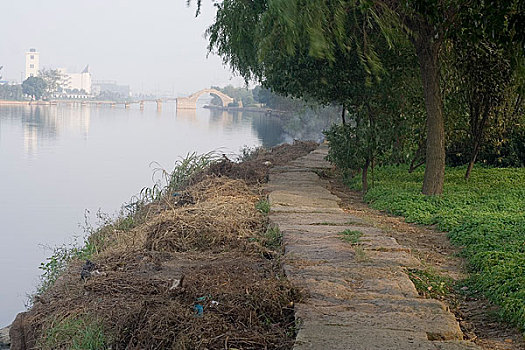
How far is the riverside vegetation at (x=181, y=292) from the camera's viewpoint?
3645mm

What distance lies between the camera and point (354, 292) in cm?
428

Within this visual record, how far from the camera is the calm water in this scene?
10.9m

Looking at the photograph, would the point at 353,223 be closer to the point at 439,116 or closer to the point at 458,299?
the point at 458,299

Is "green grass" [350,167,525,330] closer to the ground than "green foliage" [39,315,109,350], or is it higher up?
higher up

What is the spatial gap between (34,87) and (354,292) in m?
92.8

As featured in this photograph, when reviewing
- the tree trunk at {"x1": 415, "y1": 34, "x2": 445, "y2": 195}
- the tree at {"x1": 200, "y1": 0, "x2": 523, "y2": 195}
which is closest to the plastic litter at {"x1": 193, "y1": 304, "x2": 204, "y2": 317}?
the tree at {"x1": 200, "y1": 0, "x2": 523, "y2": 195}

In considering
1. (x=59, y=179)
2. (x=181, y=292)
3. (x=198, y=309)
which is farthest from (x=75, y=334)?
(x=59, y=179)

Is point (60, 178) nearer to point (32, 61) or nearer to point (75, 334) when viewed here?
point (75, 334)

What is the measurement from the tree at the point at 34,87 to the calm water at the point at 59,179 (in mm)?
53540

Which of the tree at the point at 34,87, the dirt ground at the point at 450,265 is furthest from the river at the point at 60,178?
the tree at the point at 34,87

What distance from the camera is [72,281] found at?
5.89 m

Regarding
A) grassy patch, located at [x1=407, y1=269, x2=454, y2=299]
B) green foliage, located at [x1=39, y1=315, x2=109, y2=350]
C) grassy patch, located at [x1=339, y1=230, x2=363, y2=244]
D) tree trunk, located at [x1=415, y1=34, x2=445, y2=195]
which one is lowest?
green foliage, located at [x1=39, y1=315, x2=109, y2=350]

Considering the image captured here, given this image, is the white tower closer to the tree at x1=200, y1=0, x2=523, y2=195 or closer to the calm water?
the calm water

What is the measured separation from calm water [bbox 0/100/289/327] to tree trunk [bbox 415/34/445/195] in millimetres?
5870
